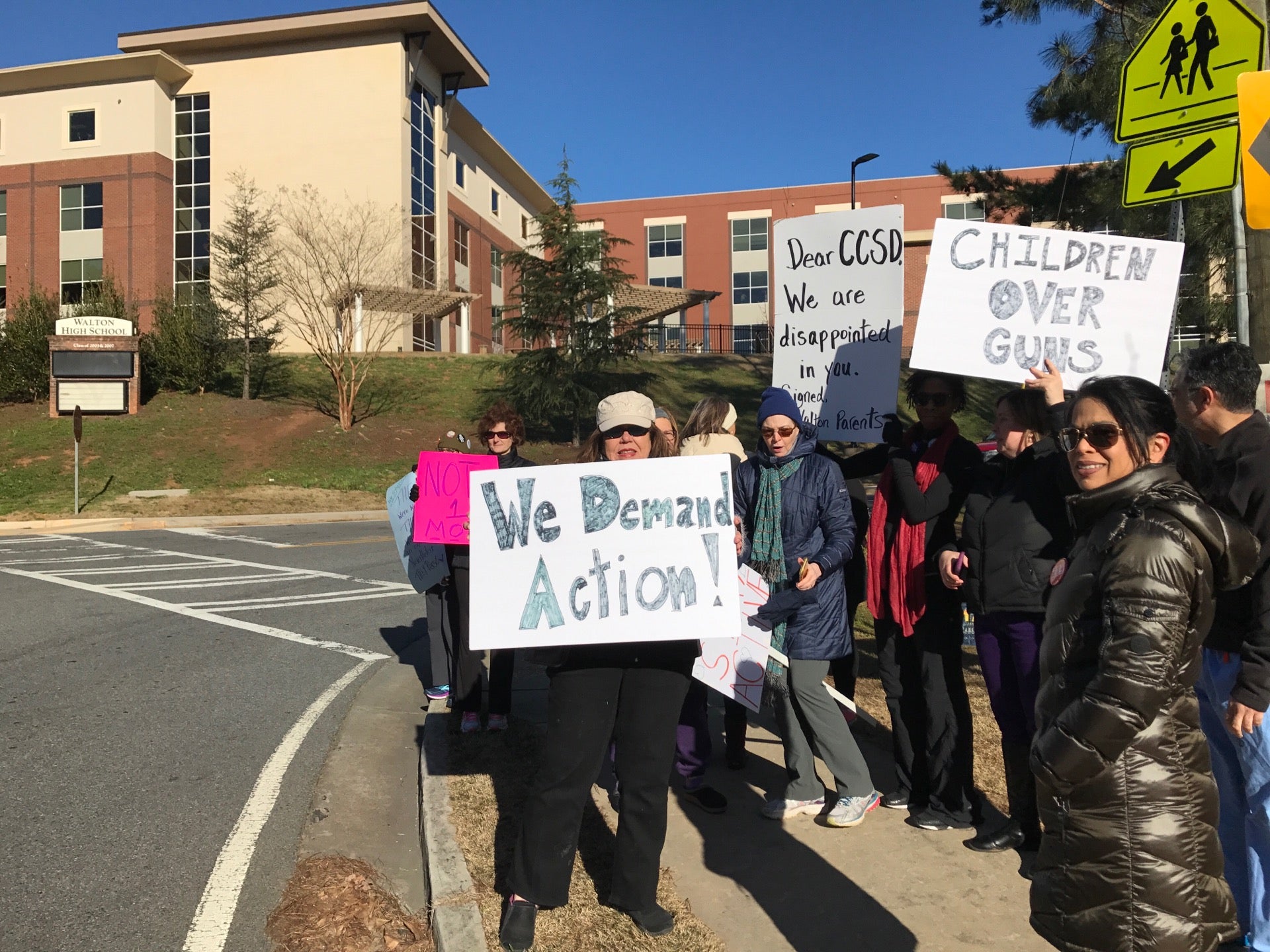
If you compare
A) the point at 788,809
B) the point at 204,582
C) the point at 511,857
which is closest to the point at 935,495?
the point at 788,809

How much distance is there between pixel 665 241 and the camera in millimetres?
60125

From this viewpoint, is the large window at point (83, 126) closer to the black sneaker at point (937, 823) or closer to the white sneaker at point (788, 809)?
the white sneaker at point (788, 809)

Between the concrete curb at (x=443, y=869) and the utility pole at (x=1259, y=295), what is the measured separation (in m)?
4.12

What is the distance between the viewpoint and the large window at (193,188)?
40625mm

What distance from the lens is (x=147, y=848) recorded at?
413 centimetres

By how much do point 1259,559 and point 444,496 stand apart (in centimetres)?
395

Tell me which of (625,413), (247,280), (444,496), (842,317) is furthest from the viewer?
(247,280)

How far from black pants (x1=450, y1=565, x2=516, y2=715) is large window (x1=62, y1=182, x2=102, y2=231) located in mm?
42537

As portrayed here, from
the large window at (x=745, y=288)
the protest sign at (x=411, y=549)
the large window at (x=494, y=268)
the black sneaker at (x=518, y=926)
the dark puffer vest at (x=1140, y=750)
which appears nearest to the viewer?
the dark puffer vest at (x=1140, y=750)

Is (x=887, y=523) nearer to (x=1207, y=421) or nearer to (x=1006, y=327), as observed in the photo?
(x=1006, y=327)

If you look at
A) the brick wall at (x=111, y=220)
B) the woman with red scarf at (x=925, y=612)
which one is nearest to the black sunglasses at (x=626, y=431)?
the woman with red scarf at (x=925, y=612)

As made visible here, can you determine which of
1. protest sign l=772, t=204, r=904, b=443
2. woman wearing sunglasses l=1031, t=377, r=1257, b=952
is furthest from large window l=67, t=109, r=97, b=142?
woman wearing sunglasses l=1031, t=377, r=1257, b=952

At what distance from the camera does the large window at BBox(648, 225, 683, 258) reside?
196 feet

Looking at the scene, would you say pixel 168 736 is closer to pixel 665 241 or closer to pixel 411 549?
pixel 411 549
